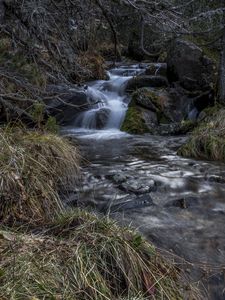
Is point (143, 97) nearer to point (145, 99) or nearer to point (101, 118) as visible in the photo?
point (145, 99)

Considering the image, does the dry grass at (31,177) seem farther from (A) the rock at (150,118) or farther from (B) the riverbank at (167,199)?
(A) the rock at (150,118)

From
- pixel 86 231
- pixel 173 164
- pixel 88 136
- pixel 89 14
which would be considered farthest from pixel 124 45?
pixel 86 231

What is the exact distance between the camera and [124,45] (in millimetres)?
21828

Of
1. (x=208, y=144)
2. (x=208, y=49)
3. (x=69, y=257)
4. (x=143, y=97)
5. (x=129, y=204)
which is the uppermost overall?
(x=208, y=49)

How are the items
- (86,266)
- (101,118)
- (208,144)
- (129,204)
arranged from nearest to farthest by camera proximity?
(86,266)
(129,204)
(208,144)
(101,118)

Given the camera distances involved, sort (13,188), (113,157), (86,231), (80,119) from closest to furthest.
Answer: (86,231) < (13,188) < (113,157) < (80,119)

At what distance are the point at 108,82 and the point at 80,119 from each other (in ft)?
9.30

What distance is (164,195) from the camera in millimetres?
5848

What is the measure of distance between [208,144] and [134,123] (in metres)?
3.55

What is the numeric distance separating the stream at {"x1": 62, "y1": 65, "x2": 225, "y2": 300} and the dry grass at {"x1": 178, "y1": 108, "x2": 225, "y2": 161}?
31cm

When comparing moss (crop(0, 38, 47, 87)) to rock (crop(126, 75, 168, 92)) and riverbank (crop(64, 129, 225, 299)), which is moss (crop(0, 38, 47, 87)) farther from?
rock (crop(126, 75, 168, 92))

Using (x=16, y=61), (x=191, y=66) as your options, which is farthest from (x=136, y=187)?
(x=191, y=66)

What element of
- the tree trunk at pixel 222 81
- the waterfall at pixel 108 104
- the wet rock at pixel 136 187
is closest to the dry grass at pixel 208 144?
the wet rock at pixel 136 187

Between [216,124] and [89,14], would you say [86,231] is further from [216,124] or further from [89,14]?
[216,124]
